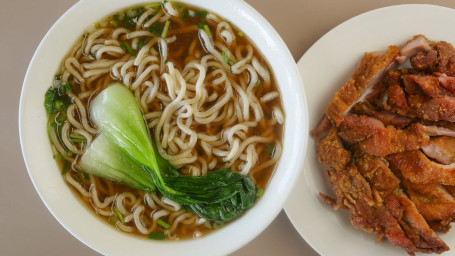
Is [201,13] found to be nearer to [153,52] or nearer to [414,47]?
[153,52]

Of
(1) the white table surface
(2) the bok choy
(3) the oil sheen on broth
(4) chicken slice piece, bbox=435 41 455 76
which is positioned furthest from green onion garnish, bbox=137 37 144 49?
(4) chicken slice piece, bbox=435 41 455 76

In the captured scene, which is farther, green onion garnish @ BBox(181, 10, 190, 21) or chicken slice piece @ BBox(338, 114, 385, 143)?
chicken slice piece @ BBox(338, 114, 385, 143)

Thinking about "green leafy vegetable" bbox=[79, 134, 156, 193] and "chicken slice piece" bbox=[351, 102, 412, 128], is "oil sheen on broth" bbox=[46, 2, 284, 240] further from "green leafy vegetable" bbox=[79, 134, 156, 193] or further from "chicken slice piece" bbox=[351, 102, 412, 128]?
"chicken slice piece" bbox=[351, 102, 412, 128]

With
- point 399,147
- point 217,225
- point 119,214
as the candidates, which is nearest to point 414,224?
point 399,147

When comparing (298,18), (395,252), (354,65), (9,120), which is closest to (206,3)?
(298,18)

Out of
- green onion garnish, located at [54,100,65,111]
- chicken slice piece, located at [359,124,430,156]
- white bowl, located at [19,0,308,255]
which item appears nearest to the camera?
white bowl, located at [19,0,308,255]

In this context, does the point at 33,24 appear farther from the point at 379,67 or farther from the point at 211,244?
the point at 379,67
